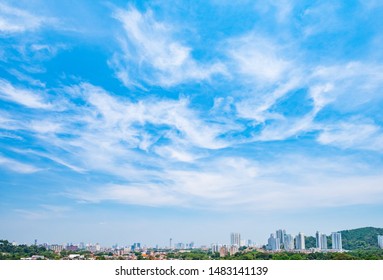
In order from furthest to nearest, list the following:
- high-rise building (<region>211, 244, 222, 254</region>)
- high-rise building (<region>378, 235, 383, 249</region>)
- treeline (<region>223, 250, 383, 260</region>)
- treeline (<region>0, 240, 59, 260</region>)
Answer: high-rise building (<region>378, 235, 383, 249</region>) → high-rise building (<region>211, 244, 222, 254</region>) → treeline (<region>0, 240, 59, 260</region>) → treeline (<region>223, 250, 383, 260</region>)

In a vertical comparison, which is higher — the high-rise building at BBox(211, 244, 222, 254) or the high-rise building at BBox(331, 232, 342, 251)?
the high-rise building at BBox(331, 232, 342, 251)

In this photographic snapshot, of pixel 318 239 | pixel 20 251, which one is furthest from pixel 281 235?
pixel 20 251

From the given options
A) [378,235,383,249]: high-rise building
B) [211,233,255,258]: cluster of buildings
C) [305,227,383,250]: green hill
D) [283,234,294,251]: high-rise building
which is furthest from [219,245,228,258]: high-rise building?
[378,235,383,249]: high-rise building

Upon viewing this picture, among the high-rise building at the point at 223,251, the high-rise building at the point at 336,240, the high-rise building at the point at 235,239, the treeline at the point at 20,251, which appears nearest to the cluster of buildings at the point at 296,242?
the high-rise building at the point at 336,240

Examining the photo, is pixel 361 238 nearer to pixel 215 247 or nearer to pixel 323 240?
pixel 323 240

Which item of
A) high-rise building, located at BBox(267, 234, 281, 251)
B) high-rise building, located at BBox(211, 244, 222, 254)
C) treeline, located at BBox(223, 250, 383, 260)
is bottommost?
treeline, located at BBox(223, 250, 383, 260)

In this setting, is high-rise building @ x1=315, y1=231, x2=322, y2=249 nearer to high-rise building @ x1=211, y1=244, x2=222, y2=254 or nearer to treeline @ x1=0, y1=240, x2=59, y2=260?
high-rise building @ x1=211, y1=244, x2=222, y2=254
